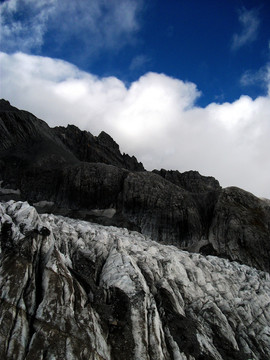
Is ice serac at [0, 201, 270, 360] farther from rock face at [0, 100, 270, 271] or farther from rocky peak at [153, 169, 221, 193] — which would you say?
rocky peak at [153, 169, 221, 193]

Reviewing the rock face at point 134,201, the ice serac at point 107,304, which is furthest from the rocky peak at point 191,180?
the ice serac at point 107,304

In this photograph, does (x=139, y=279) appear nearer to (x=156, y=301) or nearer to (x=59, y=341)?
(x=156, y=301)

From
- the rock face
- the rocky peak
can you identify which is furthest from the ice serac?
the rocky peak

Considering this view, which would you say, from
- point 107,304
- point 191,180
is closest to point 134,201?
point 191,180

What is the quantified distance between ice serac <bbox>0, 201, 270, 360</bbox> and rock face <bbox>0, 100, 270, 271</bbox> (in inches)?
1559

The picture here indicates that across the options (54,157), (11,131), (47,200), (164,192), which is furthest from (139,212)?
(11,131)

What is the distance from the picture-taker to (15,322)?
71.3 feet

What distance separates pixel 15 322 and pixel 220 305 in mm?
25563

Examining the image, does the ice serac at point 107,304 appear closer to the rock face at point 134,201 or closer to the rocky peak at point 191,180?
the rock face at point 134,201

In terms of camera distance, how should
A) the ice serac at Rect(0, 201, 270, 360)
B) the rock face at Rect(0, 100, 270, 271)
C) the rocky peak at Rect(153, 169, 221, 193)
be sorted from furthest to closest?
1. the rocky peak at Rect(153, 169, 221, 193)
2. the rock face at Rect(0, 100, 270, 271)
3. the ice serac at Rect(0, 201, 270, 360)

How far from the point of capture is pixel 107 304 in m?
28.4

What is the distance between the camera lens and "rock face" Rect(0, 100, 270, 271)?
81.8 metres

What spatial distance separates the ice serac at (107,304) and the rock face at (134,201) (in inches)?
1559

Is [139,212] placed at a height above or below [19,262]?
above
